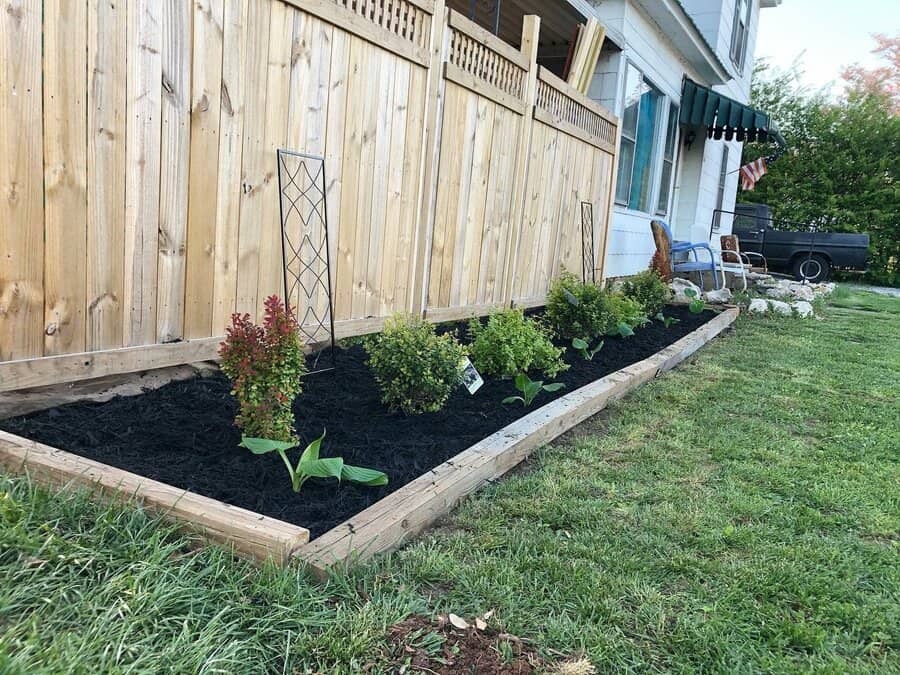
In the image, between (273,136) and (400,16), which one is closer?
(273,136)

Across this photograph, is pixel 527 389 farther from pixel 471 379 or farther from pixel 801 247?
pixel 801 247

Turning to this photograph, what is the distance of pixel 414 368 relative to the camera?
3.16m

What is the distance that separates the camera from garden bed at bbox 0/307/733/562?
2207 mm

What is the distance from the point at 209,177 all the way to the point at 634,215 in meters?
7.61

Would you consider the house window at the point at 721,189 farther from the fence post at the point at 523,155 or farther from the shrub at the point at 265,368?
the shrub at the point at 265,368

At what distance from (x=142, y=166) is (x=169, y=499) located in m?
1.44

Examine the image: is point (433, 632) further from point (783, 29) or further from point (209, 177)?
point (783, 29)

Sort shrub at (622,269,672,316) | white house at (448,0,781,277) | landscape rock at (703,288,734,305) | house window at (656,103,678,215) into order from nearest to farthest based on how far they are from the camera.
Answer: shrub at (622,269,672,316)
white house at (448,0,781,277)
landscape rock at (703,288,734,305)
house window at (656,103,678,215)

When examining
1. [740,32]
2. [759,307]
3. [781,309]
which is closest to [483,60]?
[759,307]

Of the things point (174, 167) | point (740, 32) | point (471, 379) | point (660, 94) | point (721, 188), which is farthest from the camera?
point (721, 188)

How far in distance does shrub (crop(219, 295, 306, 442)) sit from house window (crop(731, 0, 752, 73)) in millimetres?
13786

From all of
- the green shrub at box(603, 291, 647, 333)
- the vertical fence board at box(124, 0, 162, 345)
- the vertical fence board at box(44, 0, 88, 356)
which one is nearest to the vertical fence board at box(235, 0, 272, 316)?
the vertical fence board at box(124, 0, 162, 345)

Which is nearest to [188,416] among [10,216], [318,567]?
[10,216]

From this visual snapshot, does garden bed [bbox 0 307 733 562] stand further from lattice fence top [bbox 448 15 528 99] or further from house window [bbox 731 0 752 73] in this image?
house window [bbox 731 0 752 73]
